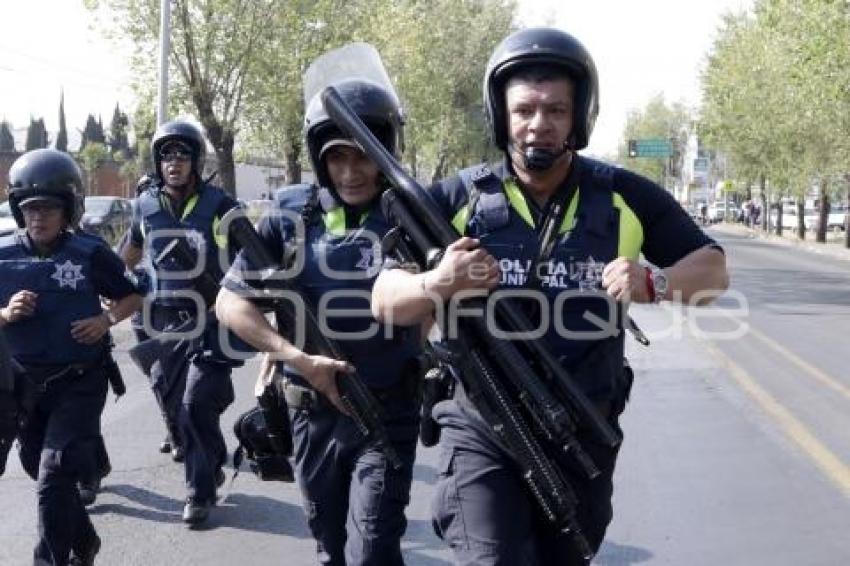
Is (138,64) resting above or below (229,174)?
above

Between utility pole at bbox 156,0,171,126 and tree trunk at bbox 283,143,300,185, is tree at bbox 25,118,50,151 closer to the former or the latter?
tree trunk at bbox 283,143,300,185

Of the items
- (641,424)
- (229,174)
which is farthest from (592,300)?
(229,174)

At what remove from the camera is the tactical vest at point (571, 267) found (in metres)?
2.94

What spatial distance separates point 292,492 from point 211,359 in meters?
0.89

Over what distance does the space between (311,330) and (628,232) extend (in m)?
1.23

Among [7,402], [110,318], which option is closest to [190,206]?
[110,318]

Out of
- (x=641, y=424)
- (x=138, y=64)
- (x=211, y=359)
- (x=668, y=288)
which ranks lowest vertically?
(x=641, y=424)

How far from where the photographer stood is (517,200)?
3.04 meters

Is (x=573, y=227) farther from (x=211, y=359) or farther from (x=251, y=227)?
(x=211, y=359)

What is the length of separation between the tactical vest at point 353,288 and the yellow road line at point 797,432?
3132 mm

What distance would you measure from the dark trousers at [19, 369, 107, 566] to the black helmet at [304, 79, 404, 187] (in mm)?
1613

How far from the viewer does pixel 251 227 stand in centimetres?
394

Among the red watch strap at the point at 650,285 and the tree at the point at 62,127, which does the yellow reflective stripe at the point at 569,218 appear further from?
the tree at the point at 62,127

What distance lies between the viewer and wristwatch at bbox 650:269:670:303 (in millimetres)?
2863
